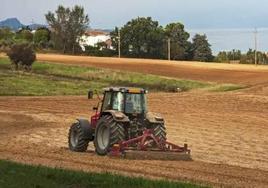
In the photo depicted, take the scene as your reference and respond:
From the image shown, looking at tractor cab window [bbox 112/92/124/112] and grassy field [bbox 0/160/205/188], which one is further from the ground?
tractor cab window [bbox 112/92/124/112]

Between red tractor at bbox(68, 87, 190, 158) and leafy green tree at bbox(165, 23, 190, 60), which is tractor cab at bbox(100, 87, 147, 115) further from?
leafy green tree at bbox(165, 23, 190, 60)

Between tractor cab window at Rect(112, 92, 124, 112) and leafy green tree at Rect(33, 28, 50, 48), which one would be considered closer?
tractor cab window at Rect(112, 92, 124, 112)

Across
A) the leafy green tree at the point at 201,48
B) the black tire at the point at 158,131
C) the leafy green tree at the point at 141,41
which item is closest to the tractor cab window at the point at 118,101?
the black tire at the point at 158,131

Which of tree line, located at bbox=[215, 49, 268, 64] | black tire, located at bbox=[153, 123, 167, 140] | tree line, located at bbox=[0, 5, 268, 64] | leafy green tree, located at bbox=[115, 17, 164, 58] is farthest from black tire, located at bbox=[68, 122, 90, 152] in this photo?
tree line, located at bbox=[215, 49, 268, 64]

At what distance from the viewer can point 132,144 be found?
1802cm

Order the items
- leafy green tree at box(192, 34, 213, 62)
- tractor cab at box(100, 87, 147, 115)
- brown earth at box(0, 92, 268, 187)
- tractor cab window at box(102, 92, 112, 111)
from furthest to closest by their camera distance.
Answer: leafy green tree at box(192, 34, 213, 62) → tractor cab window at box(102, 92, 112, 111) → tractor cab at box(100, 87, 147, 115) → brown earth at box(0, 92, 268, 187)

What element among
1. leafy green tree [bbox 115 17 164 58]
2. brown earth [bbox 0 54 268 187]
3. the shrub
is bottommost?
brown earth [bbox 0 54 268 187]

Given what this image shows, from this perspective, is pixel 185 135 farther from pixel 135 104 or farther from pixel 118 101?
pixel 118 101

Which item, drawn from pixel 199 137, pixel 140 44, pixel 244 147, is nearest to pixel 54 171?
pixel 244 147

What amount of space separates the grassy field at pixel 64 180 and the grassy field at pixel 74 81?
38515mm

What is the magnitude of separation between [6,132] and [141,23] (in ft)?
345

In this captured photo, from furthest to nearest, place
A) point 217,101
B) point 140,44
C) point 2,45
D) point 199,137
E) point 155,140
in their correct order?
point 140,44 < point 2,45 < point 217,101 < point 199,137 < point 155,140

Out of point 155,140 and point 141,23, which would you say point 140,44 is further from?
point 155,140

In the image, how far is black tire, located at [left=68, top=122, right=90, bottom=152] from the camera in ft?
65.2
